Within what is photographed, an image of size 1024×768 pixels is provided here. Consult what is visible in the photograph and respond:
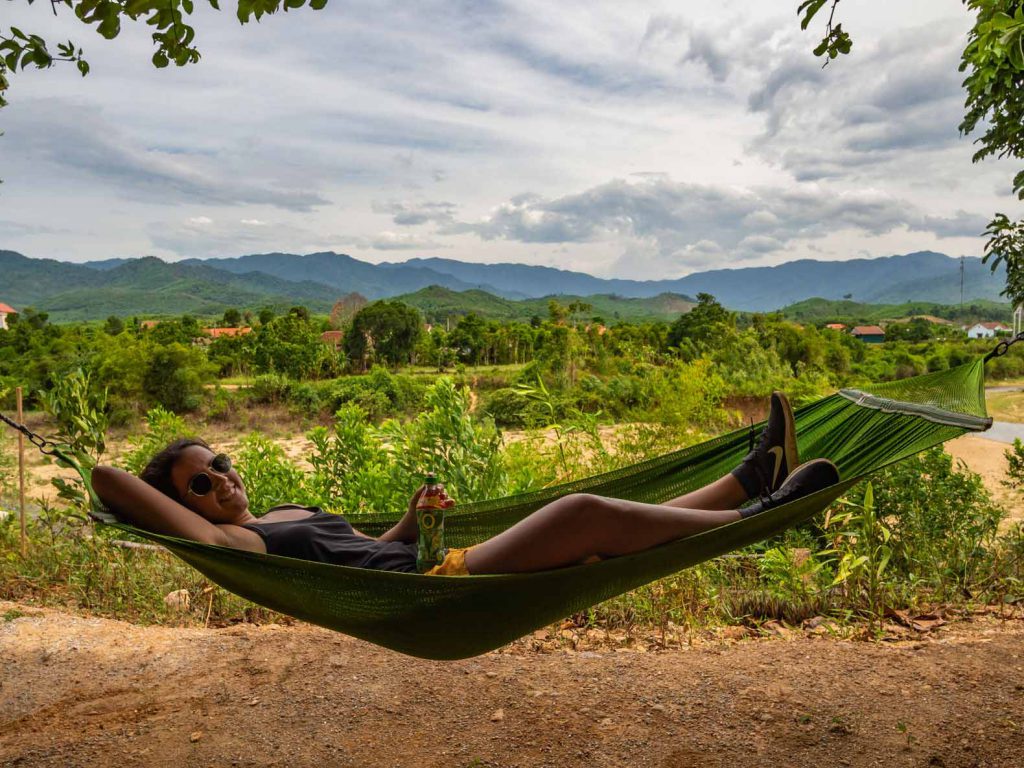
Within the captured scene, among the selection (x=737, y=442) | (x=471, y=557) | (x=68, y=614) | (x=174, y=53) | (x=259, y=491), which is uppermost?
(x=174, y=53)

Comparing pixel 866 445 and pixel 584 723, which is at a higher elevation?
pixel 866 445

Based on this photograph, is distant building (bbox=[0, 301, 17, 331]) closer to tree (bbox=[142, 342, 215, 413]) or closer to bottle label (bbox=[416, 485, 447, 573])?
tree (bbox=[142, 342, 215, 413])

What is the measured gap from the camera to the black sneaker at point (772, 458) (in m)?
1.88

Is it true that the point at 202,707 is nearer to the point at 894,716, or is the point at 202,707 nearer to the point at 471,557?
the point at 471,557

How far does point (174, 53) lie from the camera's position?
1.91 metres

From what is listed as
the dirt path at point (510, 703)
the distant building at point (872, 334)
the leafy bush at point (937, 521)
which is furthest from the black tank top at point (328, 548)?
the distant building at point (872, 334)

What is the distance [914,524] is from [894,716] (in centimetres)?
141

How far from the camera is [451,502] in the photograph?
1731 mm

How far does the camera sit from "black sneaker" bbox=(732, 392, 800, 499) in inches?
74.0

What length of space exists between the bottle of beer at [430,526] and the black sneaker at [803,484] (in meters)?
0.72

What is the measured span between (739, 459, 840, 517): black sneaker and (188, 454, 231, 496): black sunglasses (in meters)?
1.27

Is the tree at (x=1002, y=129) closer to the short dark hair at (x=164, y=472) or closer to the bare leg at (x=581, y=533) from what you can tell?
the bare leg at (x=581, y=533)

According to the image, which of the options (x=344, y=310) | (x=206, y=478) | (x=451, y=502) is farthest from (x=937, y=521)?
(x=344, y=310)

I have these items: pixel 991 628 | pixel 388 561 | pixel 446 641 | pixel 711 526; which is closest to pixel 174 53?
pixel 388 561
